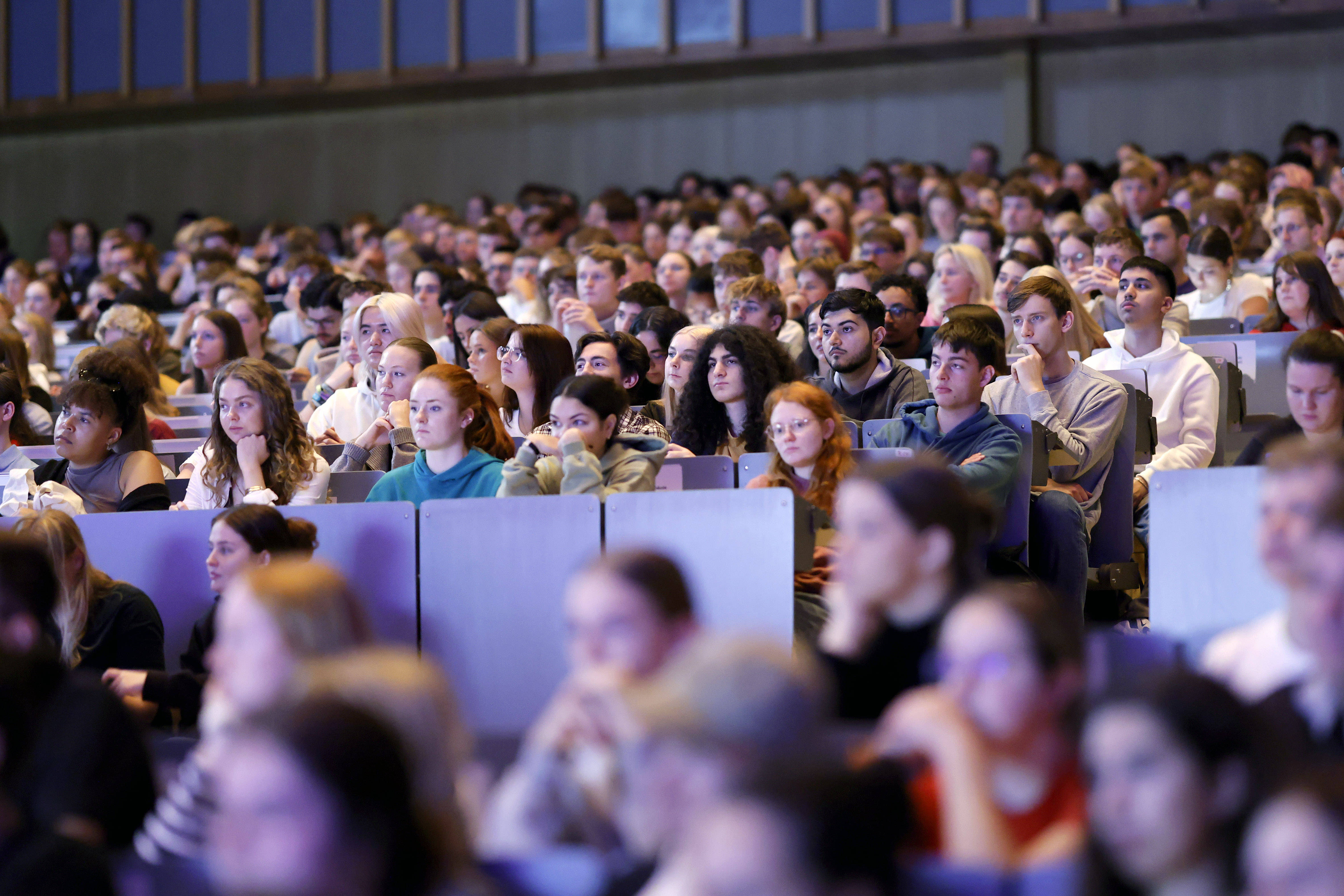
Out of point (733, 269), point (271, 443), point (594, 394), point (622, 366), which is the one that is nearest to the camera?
point (594, 394)

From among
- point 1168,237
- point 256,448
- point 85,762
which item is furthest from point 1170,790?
point 1168,237

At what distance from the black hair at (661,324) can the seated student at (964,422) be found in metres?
1.11

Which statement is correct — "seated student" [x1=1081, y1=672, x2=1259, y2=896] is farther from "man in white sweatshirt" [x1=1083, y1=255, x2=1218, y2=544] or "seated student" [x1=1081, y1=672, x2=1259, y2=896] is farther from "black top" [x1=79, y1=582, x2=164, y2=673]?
"man in white sweatshirt" [x1=1083, y1=255, x2=1218, y2=544]

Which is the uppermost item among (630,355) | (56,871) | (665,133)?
(665,133)

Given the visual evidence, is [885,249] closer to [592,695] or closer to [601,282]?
[601,282]

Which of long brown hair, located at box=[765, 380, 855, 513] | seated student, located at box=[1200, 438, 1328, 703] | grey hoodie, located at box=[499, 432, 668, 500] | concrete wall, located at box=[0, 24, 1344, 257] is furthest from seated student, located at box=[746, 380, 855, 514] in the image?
concrete wall, located at box=[0, 24, 1344, 257]

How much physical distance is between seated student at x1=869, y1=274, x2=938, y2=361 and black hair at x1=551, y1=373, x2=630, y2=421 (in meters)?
1.67

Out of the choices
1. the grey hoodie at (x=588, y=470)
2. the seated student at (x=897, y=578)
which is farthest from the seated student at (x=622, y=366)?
the seated student at (x=897, y=578)

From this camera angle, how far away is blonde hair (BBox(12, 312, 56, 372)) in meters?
6.05

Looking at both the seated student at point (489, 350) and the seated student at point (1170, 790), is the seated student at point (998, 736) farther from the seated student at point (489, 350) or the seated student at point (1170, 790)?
the seated student at point (489, 350)

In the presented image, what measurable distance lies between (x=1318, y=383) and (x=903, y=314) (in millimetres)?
2031

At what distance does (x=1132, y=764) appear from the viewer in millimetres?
1416

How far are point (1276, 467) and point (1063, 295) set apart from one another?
7.32 ft

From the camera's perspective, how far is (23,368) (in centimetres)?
491
